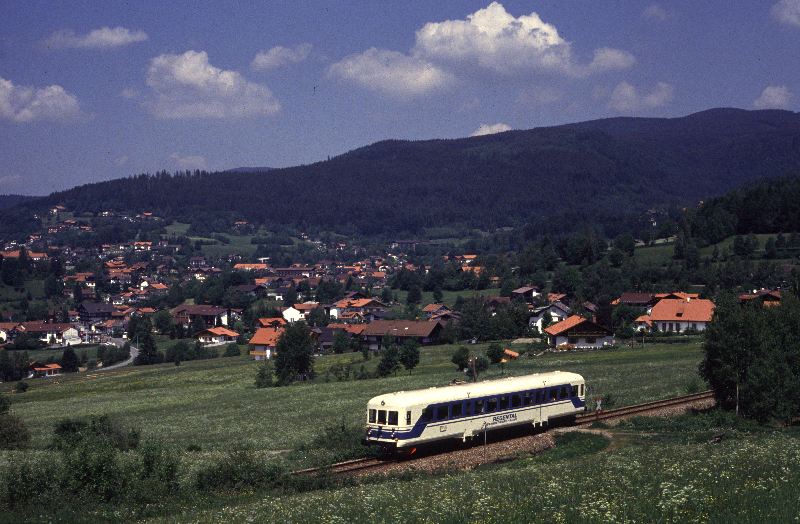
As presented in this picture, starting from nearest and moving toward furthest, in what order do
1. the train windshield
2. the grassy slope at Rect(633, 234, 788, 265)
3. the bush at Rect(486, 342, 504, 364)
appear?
the train windshield → the bush at Rect(486, 342, 504, 364) → the grassy slope at Rect(633, 234, 788, 265)

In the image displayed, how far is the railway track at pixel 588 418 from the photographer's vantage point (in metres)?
34.1

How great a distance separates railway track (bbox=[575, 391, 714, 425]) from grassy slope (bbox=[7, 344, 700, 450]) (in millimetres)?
2686

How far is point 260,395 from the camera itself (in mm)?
74750

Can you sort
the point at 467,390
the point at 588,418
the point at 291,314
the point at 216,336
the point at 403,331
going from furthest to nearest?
1. the point at 291,314
2. the point at 216,336
3. the point at 403,331
4. the point at 588,418
5. the point at 467,390

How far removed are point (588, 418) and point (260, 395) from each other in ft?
118

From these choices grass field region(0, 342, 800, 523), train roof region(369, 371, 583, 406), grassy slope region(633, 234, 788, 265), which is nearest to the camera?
grass field region(0, 342, 800, 523)

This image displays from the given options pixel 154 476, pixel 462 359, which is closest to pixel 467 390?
pixel 154 476

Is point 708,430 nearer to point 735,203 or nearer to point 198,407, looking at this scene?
point 198,407

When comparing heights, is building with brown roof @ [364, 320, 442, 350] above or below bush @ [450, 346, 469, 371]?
below

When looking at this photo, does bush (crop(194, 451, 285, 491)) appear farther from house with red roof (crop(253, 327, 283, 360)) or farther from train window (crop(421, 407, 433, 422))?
house with red roof (crop(253, 327, 283, 360))

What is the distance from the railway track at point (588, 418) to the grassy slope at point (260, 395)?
3.02 meters

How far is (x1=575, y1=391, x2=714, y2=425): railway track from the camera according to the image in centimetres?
4481

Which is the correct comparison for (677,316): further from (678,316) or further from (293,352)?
(293,352)

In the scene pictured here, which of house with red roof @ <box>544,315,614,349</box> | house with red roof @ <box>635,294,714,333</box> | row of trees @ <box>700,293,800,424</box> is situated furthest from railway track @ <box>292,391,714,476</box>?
house with red roof @ <box>635,294,714,333</box>
